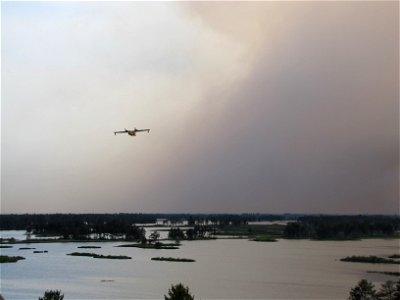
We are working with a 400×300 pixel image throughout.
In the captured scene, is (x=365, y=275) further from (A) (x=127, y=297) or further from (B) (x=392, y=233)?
(B) (x=392, y=233)

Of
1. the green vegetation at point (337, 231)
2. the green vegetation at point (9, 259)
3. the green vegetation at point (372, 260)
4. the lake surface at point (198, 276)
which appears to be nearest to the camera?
the lake surface at point (198, 276)

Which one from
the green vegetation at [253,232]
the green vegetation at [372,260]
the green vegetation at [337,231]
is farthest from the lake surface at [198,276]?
the green vegetation at [253,232]

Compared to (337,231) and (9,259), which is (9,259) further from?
(337,231)

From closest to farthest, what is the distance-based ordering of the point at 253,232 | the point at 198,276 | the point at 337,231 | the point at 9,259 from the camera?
the point at 198,276 → the point at 9,259 → the point at 337,231 → the point at 253,232

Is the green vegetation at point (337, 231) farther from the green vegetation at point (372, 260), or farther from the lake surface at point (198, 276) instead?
the green vegetation at point (372, 260)

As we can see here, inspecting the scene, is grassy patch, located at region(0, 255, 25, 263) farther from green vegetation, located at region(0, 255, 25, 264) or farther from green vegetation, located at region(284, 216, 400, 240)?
green vegetation, located at region(284, 216, 400, 240)

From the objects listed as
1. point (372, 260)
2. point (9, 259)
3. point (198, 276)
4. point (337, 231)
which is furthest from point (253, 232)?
point (198, 276)

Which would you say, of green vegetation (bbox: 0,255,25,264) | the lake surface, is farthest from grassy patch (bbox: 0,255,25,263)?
the lake surface

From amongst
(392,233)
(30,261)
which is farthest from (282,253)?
(392,233)
